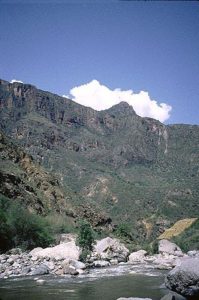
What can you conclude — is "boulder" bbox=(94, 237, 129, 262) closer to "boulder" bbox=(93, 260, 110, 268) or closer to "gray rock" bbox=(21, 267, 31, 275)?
"boulder" bbox=(93, 260, 110, 268)

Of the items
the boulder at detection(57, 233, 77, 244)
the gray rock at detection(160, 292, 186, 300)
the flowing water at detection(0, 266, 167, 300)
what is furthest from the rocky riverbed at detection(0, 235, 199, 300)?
the boulder at detection(57, 233, 77, 244)

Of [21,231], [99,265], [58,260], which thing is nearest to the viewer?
[99,265]

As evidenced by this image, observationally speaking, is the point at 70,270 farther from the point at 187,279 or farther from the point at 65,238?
the point at 65,238

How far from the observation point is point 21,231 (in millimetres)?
55844

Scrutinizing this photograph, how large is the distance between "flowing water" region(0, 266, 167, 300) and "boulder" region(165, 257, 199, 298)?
7.51 ft

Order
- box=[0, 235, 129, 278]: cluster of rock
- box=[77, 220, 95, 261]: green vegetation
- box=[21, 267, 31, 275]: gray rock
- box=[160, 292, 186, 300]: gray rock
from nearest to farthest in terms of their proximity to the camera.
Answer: box=[160, 292, 186, 300]: gray rock
box=[21, 267, 31, 275]: gray rock
box=[0, 235, 129, 278]: cluster of rock
box=[77, 220, 95, 261]: green vegetation

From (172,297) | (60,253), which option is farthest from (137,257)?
(172,297)

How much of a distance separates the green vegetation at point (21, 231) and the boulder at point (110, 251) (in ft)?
28.1

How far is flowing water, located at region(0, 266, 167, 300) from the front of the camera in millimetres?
26766

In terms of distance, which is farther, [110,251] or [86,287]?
[110,251]

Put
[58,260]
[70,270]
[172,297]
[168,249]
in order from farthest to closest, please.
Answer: [168,249]
[58,260]
[70,270]
[172,297]

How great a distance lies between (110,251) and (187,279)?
116ft

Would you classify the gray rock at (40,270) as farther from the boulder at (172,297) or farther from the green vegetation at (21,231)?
the boulder at (172,297)

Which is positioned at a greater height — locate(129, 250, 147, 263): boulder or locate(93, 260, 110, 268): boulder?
locate(93, 260, 110, 268): boulder
